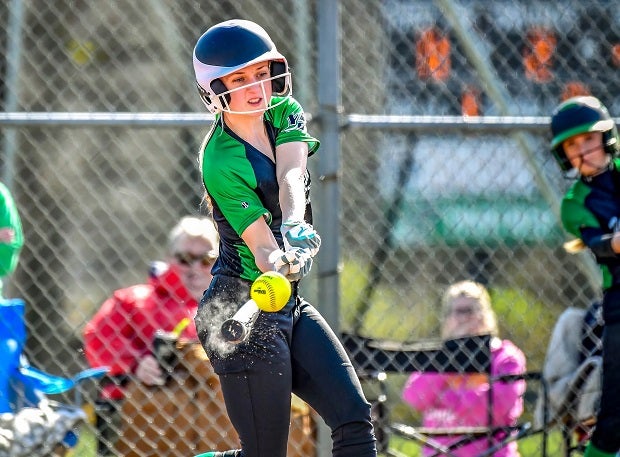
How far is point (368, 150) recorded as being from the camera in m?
6.69

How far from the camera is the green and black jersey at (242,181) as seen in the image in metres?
3.47

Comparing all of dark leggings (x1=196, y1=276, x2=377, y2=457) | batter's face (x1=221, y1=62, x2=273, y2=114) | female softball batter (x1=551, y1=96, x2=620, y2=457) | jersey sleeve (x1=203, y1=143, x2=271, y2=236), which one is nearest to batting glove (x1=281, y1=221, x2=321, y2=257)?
jersey sleeve (x1=203, y1=143, x2=271, y2=236)

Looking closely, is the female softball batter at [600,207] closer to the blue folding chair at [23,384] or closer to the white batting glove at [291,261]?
the white batting glove at [291,261]

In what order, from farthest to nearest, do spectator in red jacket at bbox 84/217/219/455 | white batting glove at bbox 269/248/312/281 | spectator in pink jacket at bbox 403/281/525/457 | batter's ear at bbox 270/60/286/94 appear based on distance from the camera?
spectator in pink jacket at bbox 403/281/525/457 → spectator in red jacket at bbox 84/217/219/455 → batter's ear at bbox 270/60/286/94 → white batting glove at bbox 269/248/312/281

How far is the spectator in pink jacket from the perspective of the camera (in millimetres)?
5449

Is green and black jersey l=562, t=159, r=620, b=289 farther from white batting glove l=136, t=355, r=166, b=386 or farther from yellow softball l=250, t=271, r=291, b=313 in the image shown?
yellow softball l=250, t=271, r=291, b=313

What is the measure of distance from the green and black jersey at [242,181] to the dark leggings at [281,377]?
10 cm

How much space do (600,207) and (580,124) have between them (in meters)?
0.39

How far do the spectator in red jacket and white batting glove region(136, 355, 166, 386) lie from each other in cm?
9

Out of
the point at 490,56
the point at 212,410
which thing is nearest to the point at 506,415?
the point at 212,410

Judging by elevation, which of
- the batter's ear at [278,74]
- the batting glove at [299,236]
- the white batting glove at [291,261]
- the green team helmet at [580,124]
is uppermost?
the green team helmet at [580,124]

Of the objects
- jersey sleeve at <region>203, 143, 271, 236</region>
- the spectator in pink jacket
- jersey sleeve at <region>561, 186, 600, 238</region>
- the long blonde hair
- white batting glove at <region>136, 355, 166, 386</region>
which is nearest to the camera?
jersey sleeve at <region>203, 143, 271, 236</region>

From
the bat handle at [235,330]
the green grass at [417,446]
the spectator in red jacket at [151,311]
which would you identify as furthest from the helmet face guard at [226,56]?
the green grass at [417,446]

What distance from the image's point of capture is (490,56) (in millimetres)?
6988
